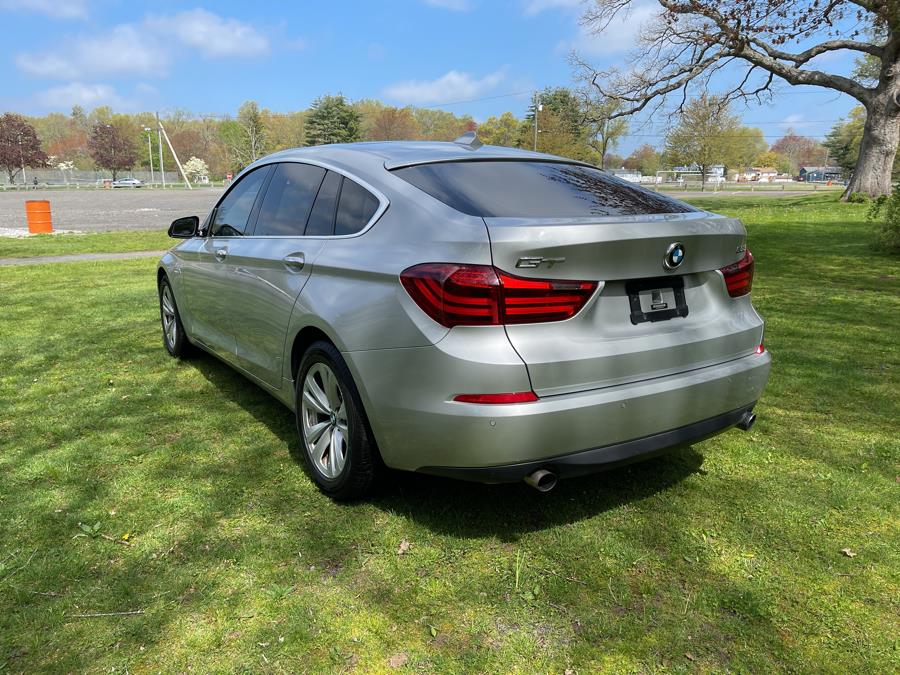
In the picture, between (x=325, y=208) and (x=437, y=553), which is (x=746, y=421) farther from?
(x=325, y=208)

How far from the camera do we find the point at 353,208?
3.21m

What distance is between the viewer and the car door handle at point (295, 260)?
335 centimetres

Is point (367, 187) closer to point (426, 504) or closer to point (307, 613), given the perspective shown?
point (426, 504)

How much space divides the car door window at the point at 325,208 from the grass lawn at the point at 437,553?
1315 millimetres

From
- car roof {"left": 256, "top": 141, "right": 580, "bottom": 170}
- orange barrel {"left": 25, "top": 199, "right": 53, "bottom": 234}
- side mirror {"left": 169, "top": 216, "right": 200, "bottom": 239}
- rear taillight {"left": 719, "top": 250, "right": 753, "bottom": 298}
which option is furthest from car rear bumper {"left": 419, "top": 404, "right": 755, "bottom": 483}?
orange barrel {"left": 25, "top": 199, "right": 53, "bottom": 234}

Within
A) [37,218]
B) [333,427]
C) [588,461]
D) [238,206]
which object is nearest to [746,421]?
[588,461]

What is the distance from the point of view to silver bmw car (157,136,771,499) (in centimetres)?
247

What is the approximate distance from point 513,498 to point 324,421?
102cm

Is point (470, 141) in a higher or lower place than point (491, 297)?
higher

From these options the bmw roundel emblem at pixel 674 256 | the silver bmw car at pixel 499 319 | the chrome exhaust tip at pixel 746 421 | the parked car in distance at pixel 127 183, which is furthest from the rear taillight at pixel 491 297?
the parked car in distance at pixel 127 183

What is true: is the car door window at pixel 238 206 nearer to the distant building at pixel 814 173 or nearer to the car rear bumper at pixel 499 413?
the car rear bumper at pixel 499 413

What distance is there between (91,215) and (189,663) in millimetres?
29587

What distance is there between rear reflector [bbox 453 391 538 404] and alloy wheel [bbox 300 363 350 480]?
791 millimetres

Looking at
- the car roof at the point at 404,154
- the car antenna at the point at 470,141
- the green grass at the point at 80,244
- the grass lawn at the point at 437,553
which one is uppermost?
the car antenna at the point at 470,141
